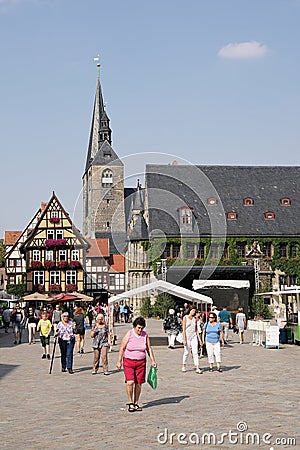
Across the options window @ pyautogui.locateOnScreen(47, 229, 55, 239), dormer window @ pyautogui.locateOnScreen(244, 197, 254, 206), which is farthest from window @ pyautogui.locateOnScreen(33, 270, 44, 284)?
dormer window @ pyautogui.locateOnScreen(244, 197, 254, 206)

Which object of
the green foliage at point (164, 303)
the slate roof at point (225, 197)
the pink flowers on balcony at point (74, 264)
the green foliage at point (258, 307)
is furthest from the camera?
the pink flowers on balcony at point (74, 264)

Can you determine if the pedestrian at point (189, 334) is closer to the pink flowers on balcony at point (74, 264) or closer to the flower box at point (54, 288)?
the flower box at point (54, 288)

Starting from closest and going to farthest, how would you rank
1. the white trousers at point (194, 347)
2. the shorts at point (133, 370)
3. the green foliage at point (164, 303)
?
the shorts at point (133, 370) < the white trousers at point (194, 347) < the green foliage at point (164, 303)

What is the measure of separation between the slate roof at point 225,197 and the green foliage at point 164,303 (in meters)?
12.1

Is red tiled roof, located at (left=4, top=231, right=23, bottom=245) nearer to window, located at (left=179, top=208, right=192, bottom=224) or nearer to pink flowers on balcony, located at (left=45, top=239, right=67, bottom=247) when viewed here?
pink flowers on balcony, located at (left=45, top=239, right=67, bottom=247)

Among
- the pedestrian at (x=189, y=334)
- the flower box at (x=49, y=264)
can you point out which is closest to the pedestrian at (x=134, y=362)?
the pedestrian at (x=189, y=334)

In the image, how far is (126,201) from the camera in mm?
137000

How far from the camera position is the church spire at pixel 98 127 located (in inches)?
5108

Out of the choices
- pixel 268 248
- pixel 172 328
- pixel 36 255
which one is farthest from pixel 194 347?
pixel 36 255

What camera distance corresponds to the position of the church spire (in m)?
130

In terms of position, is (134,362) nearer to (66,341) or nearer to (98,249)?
(66,341)

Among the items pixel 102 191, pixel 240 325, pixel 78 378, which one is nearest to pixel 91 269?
pixel 102 191

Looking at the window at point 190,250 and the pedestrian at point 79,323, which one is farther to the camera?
the window at point 190,250

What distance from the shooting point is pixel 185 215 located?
7150cm
